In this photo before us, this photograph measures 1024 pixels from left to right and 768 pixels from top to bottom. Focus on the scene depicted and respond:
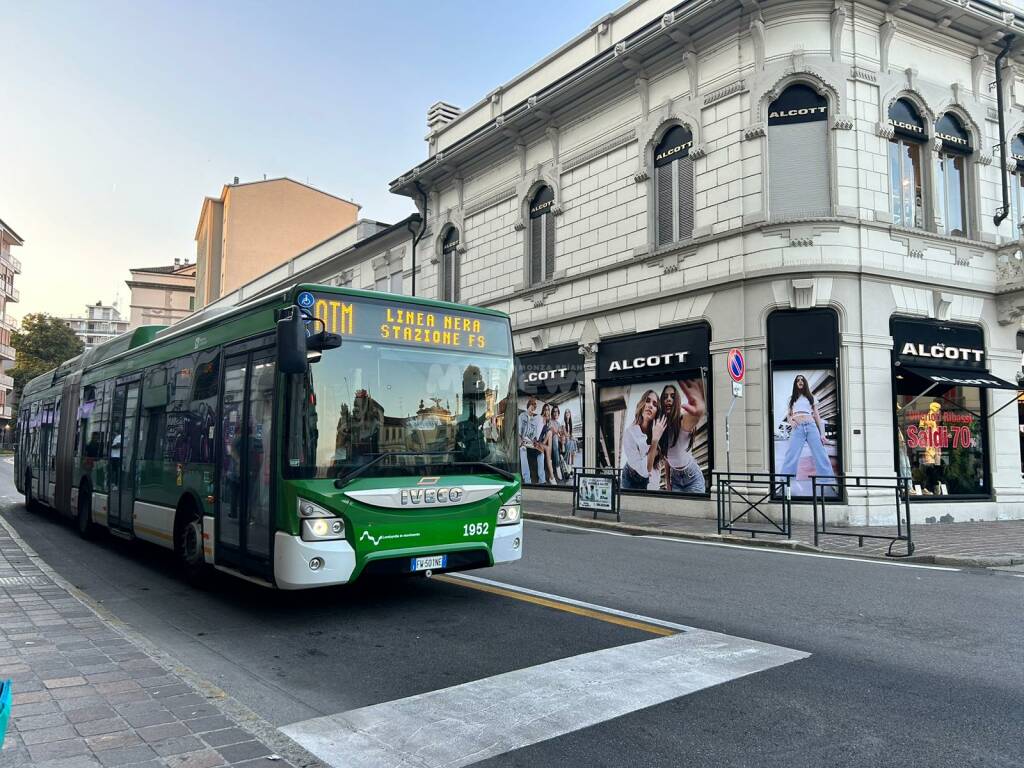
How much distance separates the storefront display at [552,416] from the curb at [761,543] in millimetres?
3629

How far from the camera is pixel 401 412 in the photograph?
679 cm

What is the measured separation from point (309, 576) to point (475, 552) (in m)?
1.60

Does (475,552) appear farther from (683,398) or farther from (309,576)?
(683,398)

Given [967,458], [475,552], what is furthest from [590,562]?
[967,458]

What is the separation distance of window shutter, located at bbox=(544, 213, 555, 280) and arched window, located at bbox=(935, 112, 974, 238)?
986cm

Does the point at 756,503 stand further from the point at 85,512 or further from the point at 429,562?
the point at 85,512

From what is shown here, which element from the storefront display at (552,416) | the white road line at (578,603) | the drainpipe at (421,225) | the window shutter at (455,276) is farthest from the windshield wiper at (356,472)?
the drainpipe at (421,225)

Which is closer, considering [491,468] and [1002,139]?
[491,468]

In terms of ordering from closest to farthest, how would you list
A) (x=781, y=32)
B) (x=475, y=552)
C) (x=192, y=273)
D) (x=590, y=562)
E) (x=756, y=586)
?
(x=475, y=552) → (x=756, y=586) → (x=590, y=562) → (x=781, y=32) → (x=192, y=273)

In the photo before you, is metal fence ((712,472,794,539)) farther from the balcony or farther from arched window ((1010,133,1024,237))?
the balcony

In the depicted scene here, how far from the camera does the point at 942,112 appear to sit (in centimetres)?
1741

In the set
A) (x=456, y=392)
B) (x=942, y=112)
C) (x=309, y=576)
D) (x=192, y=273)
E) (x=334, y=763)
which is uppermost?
(x=192, y=273)

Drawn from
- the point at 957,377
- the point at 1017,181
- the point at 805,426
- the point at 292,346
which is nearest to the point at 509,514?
the point at 292,346

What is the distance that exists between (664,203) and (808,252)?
418cm
